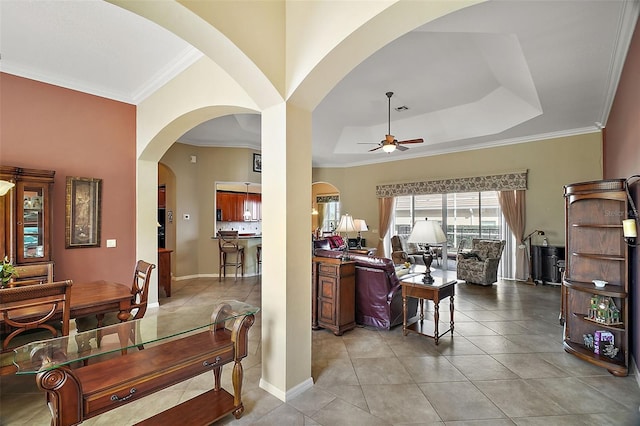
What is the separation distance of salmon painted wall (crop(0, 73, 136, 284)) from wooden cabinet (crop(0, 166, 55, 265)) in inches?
12.4

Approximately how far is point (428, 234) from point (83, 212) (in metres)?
4.73

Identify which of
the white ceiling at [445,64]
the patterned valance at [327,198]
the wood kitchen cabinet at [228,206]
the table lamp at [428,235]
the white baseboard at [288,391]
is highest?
the white ceiling at [445,64]

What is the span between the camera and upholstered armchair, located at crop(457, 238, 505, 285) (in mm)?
6289

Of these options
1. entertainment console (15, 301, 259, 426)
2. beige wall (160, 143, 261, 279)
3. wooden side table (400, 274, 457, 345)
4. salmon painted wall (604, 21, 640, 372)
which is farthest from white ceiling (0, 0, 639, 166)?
entertainment console (15, 301, 259, 426)

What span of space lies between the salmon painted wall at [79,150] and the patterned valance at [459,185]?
6576 millimetres

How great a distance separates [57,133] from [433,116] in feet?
23.1

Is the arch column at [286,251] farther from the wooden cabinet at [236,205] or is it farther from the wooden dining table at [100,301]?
the wooden cabinet at [236,205]

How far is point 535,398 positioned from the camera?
7.88 ft

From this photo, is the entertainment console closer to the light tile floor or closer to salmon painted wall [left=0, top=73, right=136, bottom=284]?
the light tile floor

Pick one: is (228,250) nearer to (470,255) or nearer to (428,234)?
(428,234)

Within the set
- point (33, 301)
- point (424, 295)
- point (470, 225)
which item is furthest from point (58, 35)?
point (470, 225)

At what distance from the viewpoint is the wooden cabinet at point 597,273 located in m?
2.88

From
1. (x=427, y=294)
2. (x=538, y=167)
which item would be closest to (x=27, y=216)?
(x=427, y=294)

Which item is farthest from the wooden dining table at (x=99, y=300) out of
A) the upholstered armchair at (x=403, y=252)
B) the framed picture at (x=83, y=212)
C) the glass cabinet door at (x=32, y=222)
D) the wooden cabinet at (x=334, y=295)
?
the upholstered armchair at (x=403, y=252)
